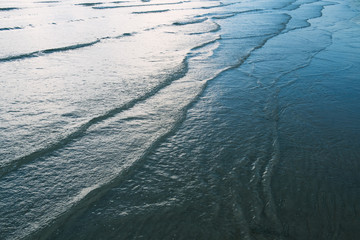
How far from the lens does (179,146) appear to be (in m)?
4.21

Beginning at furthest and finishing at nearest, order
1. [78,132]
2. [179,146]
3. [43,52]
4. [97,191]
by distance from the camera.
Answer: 1. [43,52]
2. [78,132]
3. [179,146]
4. [97,191]

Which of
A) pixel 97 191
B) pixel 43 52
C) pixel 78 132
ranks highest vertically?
pixel 43 52

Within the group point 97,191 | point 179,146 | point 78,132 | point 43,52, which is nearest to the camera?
point 97,191

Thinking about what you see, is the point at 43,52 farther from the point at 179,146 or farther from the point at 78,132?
the point at 179,146

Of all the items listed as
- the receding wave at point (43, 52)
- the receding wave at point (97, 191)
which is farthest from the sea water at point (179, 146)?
the receding wave at point (43, 52)

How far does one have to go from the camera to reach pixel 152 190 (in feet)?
10.8

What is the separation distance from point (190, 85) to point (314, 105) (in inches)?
104

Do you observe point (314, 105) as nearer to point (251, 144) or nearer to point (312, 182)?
point (251, 144)

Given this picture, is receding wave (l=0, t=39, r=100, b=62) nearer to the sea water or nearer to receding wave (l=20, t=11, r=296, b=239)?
the sea water

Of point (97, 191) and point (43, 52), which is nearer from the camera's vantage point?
point (97, 191)

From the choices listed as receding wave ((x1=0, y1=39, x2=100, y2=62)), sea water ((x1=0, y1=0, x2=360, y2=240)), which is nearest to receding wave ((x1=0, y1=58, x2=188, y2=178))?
sea water ((x1=0, y1=0, x2=360, y2=240))

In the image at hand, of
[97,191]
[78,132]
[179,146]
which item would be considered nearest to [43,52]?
[78,132]

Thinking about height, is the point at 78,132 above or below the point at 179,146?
above

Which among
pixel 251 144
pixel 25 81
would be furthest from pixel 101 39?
pixel 251 144
